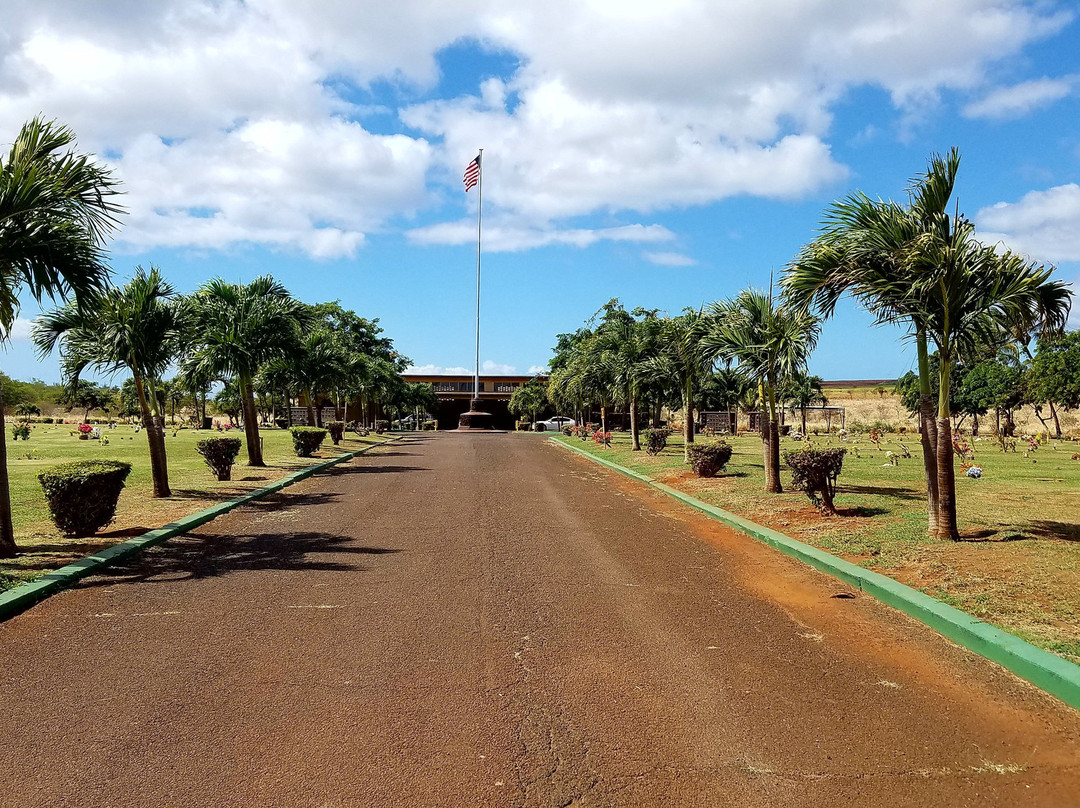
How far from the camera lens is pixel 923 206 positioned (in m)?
9.02

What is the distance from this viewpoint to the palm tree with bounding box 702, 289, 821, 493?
14531 mm

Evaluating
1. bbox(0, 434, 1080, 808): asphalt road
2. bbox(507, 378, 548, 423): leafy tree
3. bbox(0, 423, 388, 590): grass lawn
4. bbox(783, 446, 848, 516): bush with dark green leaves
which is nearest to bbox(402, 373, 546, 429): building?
bbox(507, 378, 548, 423): leafy tree

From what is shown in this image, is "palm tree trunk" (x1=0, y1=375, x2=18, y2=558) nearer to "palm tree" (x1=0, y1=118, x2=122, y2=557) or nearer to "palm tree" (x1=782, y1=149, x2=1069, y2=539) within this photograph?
"palm tree" (x1=0, y1=118, x2=122, y2=557)

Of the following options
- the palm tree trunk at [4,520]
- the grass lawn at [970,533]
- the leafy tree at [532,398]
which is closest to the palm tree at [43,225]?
the palm tree trunk at [4,520]

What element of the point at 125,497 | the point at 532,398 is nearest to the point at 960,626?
the point at 125,497

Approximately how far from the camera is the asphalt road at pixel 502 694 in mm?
3627

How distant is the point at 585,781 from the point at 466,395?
102 m

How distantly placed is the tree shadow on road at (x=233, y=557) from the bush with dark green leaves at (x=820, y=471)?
18.9ft

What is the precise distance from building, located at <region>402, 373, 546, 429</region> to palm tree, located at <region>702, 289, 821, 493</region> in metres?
86.0

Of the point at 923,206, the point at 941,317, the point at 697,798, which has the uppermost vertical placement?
the point at 923,206

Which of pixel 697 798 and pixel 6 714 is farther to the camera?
pixel 6 714

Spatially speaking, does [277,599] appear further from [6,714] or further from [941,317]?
[941,317]

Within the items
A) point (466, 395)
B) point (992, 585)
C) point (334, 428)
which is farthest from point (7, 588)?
point (466, 395)

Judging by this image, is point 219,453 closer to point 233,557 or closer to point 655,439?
point 233,557
